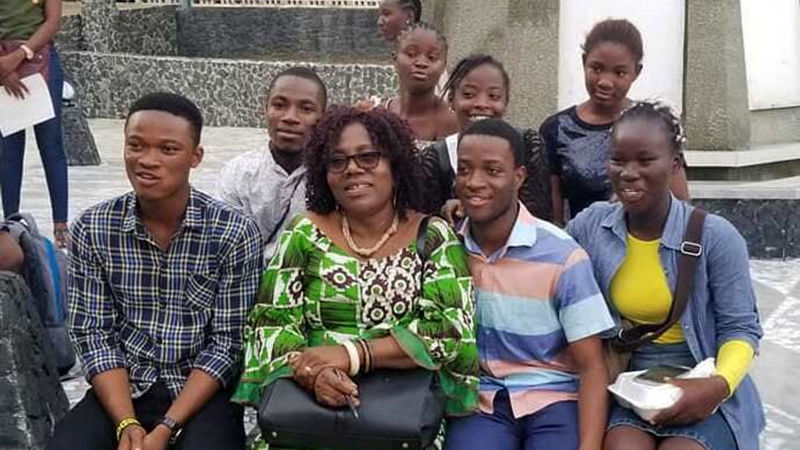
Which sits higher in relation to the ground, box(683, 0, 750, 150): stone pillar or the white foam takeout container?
box(683, 0, 750, 150): stone pillar

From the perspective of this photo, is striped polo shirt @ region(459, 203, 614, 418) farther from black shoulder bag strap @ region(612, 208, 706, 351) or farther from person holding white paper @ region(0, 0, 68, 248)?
person holding white paper @ region(0, 0, 68, 248)

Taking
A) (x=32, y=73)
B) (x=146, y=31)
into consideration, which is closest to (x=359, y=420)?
(x=32, y=73)

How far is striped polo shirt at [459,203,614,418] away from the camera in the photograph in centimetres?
355

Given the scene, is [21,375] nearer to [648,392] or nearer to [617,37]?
[648,392]

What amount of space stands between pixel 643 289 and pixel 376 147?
881mm

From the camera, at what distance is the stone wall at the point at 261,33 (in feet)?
60.7

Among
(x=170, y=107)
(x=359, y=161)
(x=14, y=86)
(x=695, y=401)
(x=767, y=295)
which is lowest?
(x=767, y=295)

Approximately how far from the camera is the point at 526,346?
3590 millimetres

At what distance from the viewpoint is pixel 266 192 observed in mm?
4242

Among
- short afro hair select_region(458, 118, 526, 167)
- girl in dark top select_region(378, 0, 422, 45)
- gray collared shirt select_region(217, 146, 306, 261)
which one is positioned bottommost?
gray collared shirt select_region(217, 146, 306, 261)

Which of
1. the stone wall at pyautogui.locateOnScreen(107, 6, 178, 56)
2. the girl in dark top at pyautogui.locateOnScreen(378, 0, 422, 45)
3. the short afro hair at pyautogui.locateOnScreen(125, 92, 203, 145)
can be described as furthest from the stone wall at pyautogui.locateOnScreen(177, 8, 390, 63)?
the short afro hair at pyautogui.locateOnScreen(125, 92, 203, 145)

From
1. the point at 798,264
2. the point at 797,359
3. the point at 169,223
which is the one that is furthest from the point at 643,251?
the point at 798,264

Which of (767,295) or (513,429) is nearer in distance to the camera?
(513,429)

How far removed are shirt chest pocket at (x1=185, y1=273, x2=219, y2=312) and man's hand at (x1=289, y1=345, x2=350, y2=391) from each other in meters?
0.42
